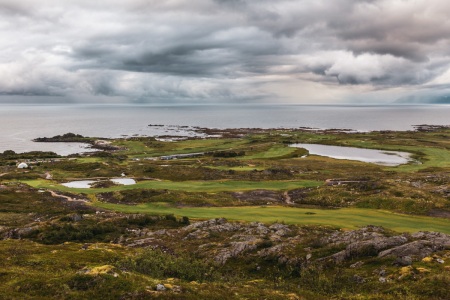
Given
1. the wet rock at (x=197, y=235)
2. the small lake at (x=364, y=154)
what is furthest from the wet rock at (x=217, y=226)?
the small lake at (x=364, y=154)

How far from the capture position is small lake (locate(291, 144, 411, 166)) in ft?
425

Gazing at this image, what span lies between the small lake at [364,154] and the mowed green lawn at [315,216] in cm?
8262

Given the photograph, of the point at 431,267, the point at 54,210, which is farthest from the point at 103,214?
the point at 431,267

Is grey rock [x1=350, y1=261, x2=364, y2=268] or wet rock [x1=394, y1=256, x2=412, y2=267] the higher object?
wet rock [x1=394, y1=256, x2=412, y2=267]

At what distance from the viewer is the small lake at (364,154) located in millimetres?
129500

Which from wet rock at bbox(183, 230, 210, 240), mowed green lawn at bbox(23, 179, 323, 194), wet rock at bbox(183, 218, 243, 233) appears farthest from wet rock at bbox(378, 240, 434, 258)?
mowed green lawn at bbox(23, 179, 323, 194)

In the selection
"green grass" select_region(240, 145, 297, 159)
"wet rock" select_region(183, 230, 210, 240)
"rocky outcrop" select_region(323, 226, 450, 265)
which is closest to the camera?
"rocky outcrop" select_region(323, 226, 450, 265)

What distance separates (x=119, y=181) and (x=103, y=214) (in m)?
37.8

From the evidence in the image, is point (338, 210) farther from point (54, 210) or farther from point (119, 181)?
point (119, 181)

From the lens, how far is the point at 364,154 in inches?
5886

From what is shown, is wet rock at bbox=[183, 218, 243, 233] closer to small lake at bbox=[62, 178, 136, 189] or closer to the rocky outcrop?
the rocky outcrop

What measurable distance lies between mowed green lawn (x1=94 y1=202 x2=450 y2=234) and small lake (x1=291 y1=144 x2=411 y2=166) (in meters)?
82.6

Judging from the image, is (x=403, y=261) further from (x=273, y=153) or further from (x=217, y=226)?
(x=273, y=153)

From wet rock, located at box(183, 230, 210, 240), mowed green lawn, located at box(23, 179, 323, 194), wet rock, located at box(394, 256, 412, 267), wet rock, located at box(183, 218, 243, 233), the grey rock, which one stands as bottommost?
mowed green lawn, located at box(23, 179, 323, 194)
